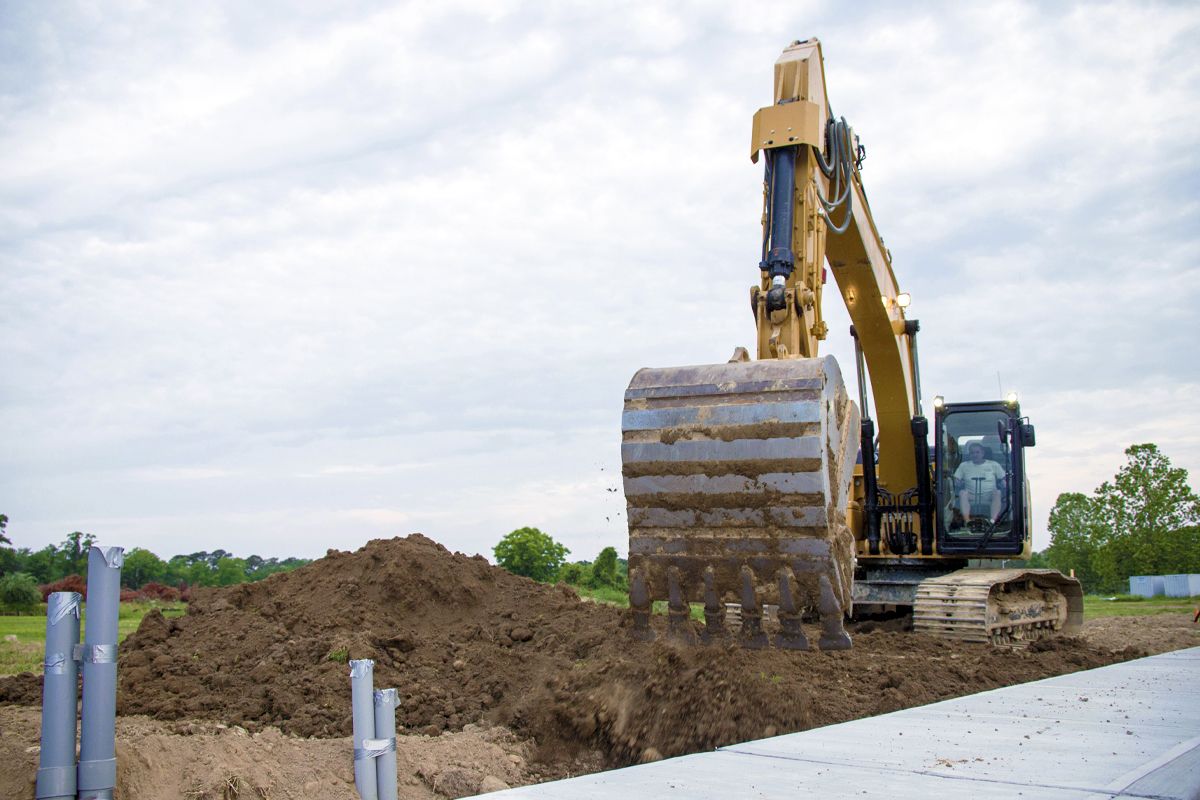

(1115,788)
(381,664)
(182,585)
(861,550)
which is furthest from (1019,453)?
(182,585)

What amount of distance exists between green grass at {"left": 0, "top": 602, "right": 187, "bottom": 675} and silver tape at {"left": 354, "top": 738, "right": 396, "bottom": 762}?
463 centimetres

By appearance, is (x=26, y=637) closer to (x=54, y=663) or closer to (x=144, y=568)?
(x=144, y=568)

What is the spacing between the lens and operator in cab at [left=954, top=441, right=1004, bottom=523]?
12.2 m

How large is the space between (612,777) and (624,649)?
350 centimetres

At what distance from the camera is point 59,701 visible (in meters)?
3.76

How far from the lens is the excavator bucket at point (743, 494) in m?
6.35

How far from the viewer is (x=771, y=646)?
254 inches

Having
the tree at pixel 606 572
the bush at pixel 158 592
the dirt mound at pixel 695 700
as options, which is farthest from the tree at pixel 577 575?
the dirt mound at pixel 695 700

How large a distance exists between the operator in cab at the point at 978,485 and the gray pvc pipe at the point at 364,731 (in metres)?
9.47

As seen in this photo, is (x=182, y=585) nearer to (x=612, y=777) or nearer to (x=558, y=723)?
(x=558, y=723)

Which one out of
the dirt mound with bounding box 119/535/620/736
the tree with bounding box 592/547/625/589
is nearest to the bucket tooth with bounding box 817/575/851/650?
the dirt mound with bounding box 119/535/620/736

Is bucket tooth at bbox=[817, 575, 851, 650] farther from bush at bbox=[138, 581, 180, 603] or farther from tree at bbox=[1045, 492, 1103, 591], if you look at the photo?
tree at bbox=[1045, 492, 1103, 591]

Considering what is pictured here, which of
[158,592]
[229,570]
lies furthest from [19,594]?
[229,570]

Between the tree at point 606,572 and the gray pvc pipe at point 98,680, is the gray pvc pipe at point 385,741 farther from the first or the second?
the tree at point 606,572
